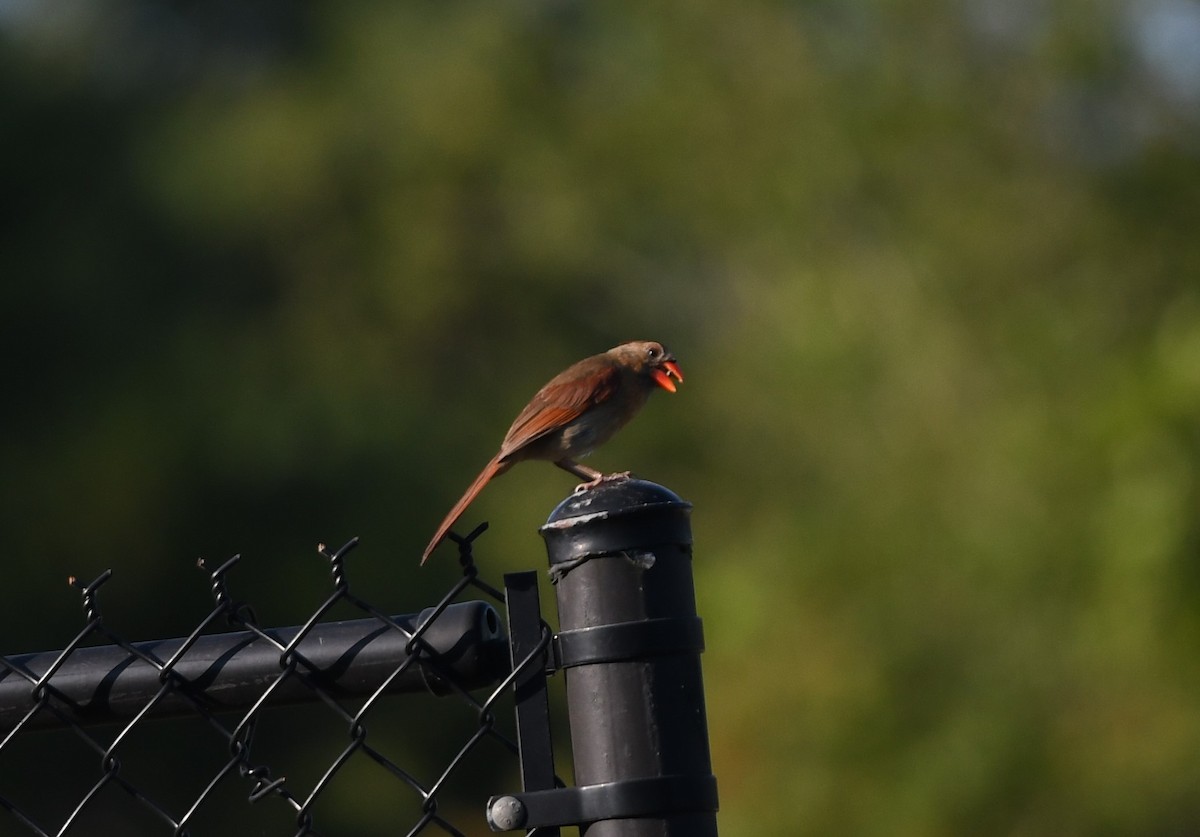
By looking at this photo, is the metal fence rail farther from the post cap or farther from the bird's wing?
the bird's wing

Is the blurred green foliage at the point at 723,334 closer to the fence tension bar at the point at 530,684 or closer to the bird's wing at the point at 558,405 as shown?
the bird's wing at the point at 558,405

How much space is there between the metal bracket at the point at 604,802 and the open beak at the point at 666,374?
2973mm

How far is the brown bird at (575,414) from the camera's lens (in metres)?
4.54

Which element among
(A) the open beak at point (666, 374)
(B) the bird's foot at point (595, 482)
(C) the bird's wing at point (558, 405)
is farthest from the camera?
(A) the open beak at point (666, 374)

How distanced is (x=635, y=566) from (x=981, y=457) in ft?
22.6

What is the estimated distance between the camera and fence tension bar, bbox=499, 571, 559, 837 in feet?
6.50

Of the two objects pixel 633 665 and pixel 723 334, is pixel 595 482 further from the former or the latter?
pixel 723 334

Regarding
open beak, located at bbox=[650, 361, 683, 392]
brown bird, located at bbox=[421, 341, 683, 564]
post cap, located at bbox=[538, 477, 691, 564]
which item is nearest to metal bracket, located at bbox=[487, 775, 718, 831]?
post cap, located at bbox=[538, 477, 691, 564]

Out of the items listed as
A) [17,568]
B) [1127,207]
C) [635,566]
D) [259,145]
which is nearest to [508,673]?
[635,566]

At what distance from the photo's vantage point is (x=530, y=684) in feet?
6.54

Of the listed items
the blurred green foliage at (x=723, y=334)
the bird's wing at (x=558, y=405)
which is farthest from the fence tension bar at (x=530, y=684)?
the blurred green foliage at (x=723, y=334)

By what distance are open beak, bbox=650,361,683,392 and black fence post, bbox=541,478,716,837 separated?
291 cm

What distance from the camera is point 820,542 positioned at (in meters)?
8.98

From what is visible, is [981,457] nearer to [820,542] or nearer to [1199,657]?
[820,542]
